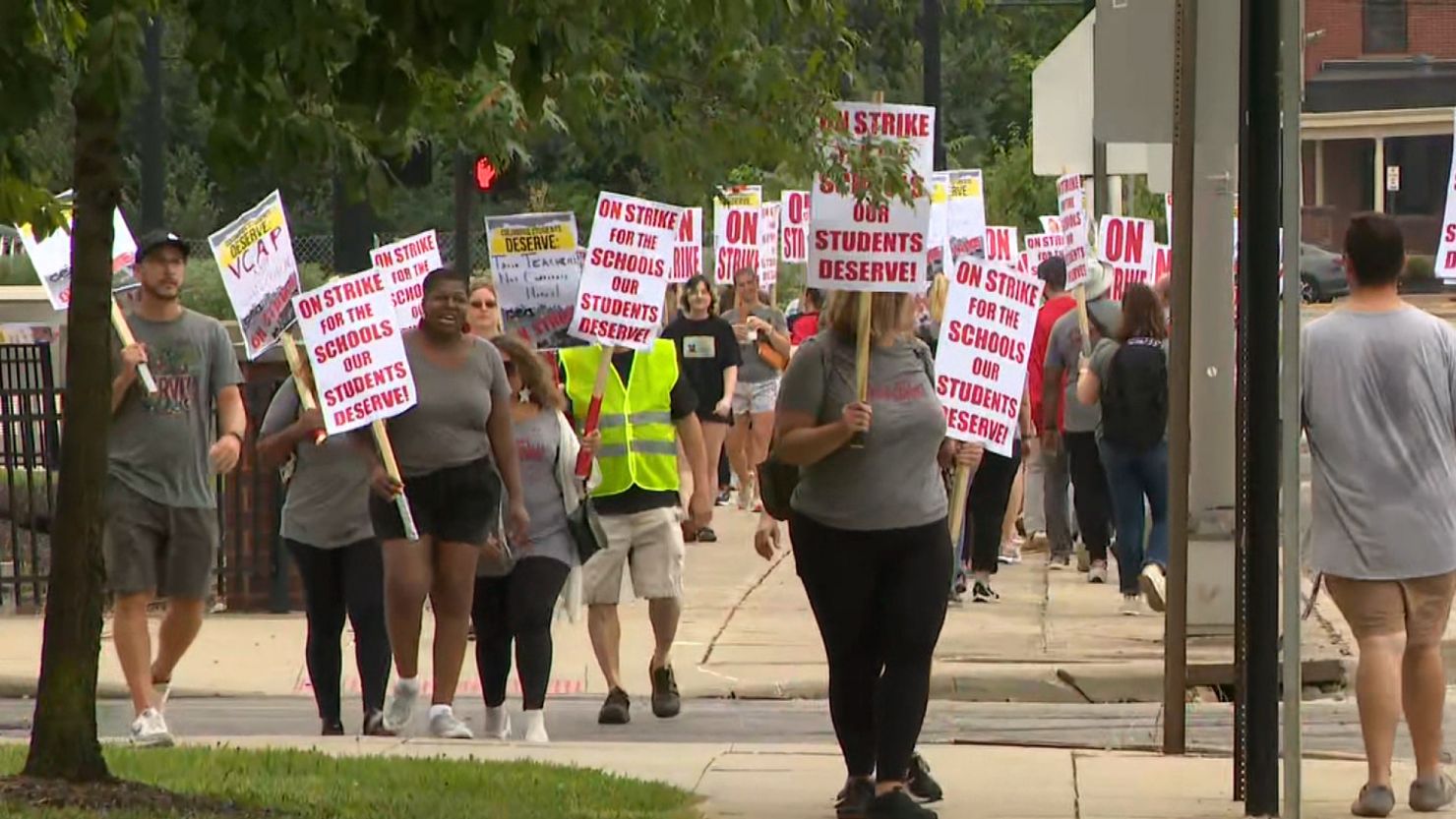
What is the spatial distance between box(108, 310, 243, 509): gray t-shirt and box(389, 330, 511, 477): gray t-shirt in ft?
2.29

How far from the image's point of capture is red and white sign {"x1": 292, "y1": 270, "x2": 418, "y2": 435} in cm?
1002

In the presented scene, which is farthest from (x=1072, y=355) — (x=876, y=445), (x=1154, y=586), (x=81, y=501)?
(x=81, y=501)

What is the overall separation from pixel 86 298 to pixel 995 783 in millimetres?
3454

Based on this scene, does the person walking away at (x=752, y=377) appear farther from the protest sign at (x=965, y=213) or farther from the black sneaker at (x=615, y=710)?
the black sneaker at (x=615, y=710)

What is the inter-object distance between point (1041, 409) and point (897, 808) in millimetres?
9757

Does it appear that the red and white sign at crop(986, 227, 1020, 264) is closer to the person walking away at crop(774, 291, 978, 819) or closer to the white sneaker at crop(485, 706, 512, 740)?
the white sneaker at crop(485, 706, 512, 740)

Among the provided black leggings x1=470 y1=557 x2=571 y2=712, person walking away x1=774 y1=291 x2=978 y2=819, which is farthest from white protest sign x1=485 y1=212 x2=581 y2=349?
person walking away x1=774 y1=291 x2=978 y2=819

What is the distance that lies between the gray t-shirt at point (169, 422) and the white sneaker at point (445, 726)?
Result: 120cm

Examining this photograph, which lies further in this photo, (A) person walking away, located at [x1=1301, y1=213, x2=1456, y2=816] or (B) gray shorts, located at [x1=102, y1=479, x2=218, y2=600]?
(B) gray shorts, located at [x1=102, y1=479, x2=218, y2=600]

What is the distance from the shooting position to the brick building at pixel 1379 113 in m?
62.7

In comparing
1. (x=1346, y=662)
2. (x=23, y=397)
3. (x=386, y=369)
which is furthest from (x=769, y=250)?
(x=386, y=369)

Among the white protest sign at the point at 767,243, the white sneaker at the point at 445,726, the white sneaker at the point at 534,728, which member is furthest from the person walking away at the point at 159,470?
the white protest sign at the point at 767,243

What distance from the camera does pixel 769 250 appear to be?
26844 mm

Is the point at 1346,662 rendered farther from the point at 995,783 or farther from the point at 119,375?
the point at 119,375
